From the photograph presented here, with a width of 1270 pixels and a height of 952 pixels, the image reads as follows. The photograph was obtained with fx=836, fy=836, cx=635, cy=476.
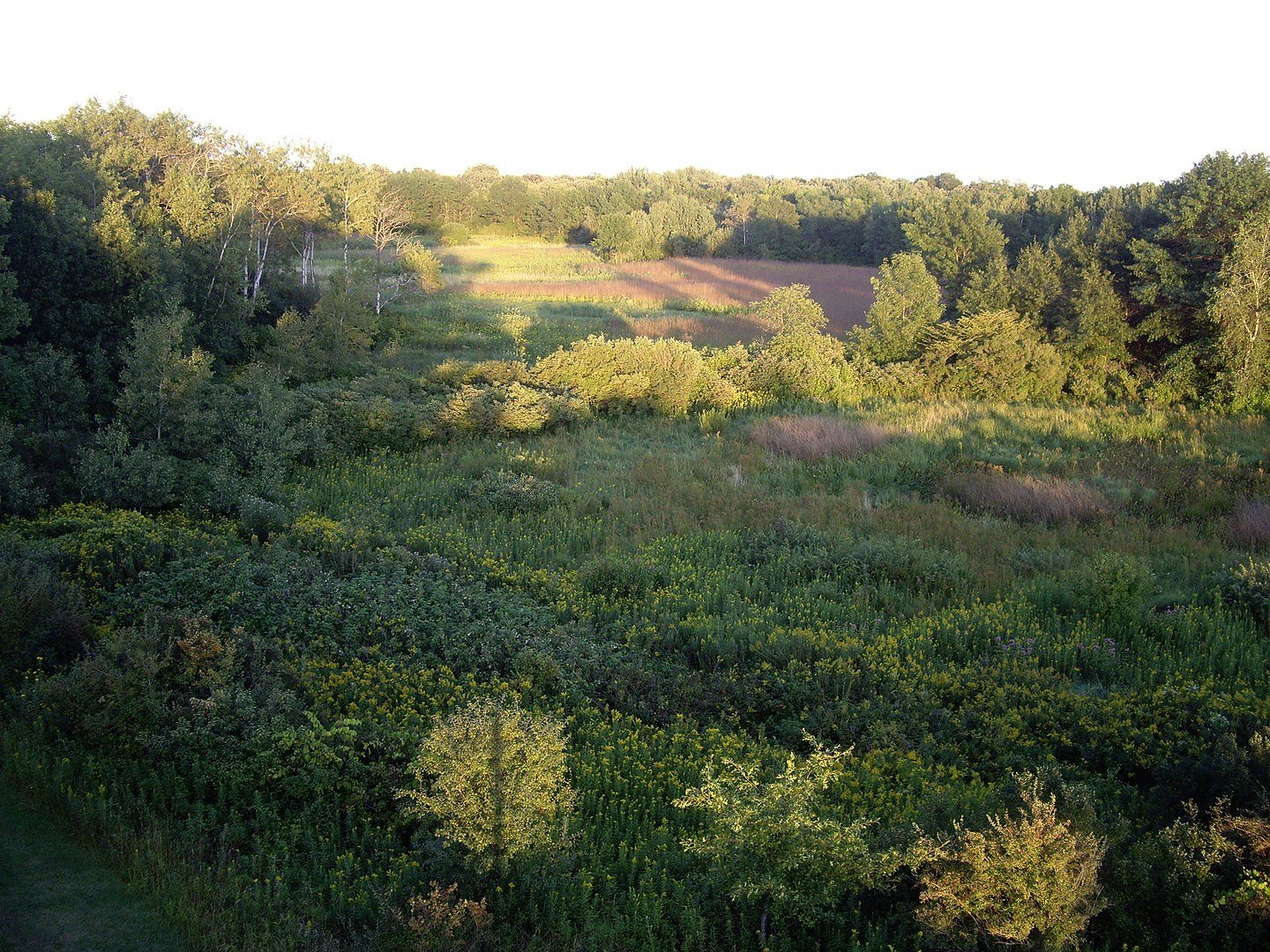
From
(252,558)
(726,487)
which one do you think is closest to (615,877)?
(252,558)

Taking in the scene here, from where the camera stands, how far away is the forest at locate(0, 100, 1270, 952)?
462 cm

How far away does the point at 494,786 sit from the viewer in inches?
184

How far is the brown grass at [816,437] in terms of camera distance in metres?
16.2

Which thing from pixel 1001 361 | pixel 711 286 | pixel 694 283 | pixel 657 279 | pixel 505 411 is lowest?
pixel 505 411

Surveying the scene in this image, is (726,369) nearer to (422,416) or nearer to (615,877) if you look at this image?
(422,416)

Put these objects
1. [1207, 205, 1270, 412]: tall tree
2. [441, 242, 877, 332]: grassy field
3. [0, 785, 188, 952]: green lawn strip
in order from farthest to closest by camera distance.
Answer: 1. [441, 242, 877, 332]: grassy field
2. [1207, 205, 1270, 412]: tall tree
3. [0, 785, 188, 952]: green lawn strip

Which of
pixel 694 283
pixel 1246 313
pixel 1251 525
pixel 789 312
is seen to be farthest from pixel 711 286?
pixel 1251 525

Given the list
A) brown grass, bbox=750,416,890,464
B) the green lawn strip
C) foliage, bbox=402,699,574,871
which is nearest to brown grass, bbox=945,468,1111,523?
brown grass, bbox=750,416,890,464

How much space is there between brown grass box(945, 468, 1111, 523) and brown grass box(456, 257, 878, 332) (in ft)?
62.4

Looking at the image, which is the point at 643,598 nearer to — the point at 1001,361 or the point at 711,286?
the point at 1001,361

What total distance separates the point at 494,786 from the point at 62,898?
2462mm

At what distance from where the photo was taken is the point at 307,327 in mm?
20703

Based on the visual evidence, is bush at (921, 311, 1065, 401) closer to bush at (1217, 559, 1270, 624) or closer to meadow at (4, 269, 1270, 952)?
meadow at (4, 269, 1270, 952)

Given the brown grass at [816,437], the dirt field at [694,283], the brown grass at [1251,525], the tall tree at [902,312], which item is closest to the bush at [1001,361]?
the tall tree at [902,312]
